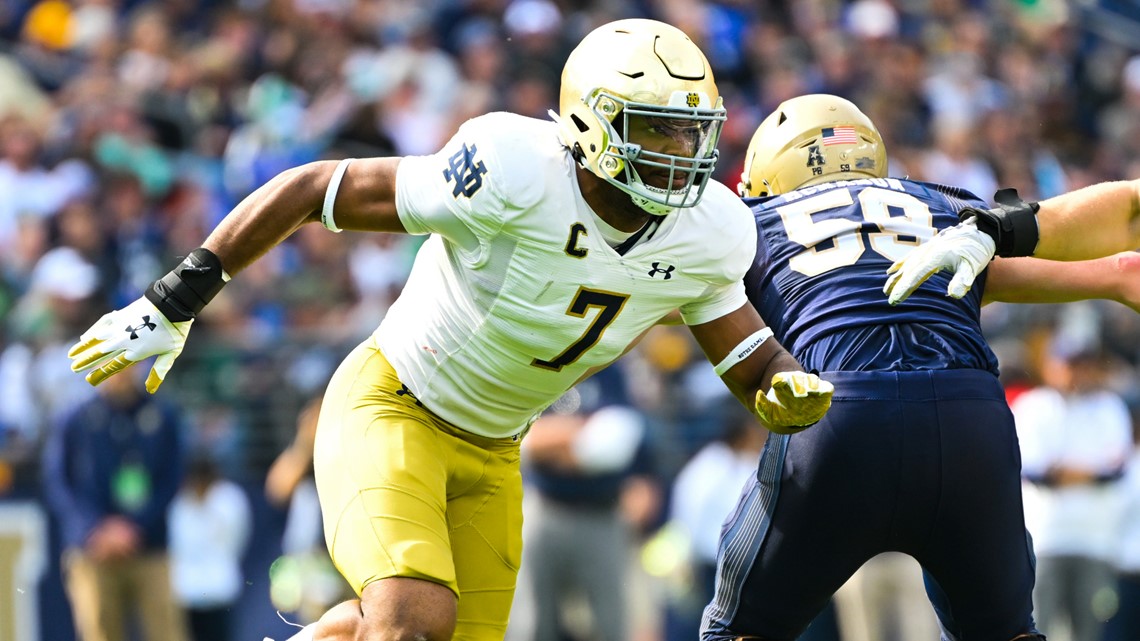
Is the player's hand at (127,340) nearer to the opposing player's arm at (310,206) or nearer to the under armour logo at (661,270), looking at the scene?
the opposing player's arm at (310,206)

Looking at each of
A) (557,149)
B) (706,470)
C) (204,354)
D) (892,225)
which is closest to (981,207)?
(892,225)

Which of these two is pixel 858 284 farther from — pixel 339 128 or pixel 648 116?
pixel 339 128

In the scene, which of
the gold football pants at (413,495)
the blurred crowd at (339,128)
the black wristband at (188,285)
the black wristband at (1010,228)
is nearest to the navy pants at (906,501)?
the black wristband at (1010,228)

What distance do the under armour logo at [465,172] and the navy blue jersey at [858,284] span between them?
99 centimetres

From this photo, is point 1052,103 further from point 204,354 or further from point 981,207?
point 981,207

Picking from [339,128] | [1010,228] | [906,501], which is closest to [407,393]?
[906,501]

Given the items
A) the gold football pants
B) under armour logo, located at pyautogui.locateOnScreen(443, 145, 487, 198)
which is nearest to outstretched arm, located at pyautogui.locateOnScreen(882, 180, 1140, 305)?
under armour logo, located at pyautogui.locateOnScreen(443, 145, 487, 198)

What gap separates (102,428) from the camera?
892 cm

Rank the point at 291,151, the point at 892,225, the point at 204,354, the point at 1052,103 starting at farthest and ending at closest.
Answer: the point at 1052,103 < the point at 291,151 < the point at 204,354 < the point at 892,225

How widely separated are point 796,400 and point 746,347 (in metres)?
0.38

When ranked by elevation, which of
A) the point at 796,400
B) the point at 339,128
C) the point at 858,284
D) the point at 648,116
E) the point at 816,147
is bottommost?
the point at 796,400

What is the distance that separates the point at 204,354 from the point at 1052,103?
8.32m

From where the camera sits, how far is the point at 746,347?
4.42 m

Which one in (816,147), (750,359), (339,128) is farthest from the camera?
(339,128)
